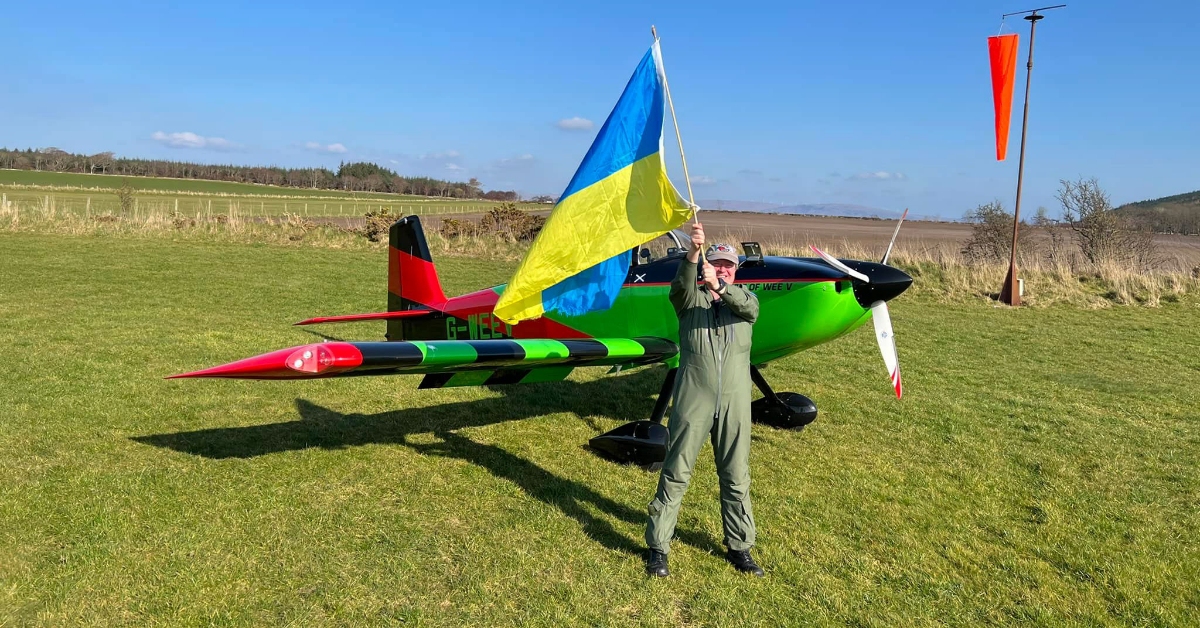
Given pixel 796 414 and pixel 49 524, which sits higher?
pixel 796 414

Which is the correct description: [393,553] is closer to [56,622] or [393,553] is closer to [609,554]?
[609,554]

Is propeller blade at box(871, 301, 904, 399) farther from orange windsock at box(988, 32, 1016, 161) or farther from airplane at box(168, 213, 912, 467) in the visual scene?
orange windsock at box(988, 32, 1016, 161)

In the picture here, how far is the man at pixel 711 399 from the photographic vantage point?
12.8 feet

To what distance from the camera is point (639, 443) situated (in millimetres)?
5676

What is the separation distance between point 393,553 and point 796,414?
4.22 meters

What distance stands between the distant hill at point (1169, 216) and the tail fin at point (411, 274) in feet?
75.3

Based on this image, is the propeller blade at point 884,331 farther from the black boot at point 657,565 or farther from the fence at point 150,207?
the fence at point 150,207

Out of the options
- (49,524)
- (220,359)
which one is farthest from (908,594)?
(220,359)

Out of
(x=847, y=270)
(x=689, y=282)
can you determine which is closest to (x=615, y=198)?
(x=689, y=282)

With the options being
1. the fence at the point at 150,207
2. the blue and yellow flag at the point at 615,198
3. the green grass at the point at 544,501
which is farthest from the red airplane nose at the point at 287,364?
the fence at the point at 150,207

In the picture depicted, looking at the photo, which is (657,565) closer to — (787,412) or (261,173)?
(787,412)

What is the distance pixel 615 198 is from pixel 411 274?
14.1 feet

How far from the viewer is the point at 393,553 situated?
4219mm

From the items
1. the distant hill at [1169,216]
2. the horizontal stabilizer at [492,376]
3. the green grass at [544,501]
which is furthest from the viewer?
the distant hill at [1169,216]
